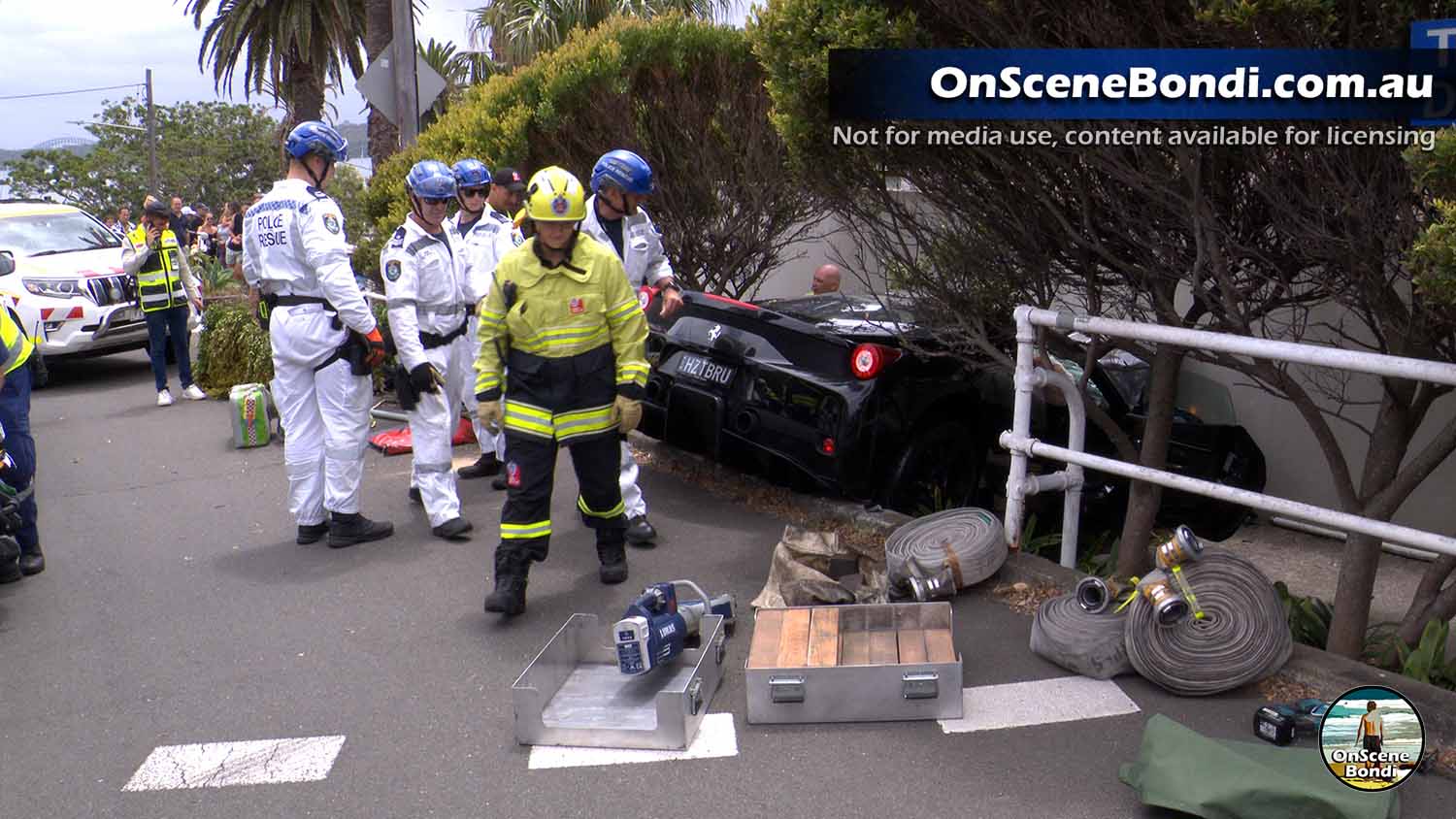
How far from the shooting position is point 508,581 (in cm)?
536

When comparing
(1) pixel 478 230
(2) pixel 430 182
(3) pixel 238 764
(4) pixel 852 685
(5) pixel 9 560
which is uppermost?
(2) pixel 430 182

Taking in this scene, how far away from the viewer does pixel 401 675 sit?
4.84 m

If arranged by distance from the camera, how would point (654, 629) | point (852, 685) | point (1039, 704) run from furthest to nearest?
point (654, 629) < point (1039, 704) < point (852, 685)

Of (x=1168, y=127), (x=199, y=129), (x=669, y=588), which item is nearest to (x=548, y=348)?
(x=669, y=588)

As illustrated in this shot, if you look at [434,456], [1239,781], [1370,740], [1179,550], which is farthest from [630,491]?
[1370,740]

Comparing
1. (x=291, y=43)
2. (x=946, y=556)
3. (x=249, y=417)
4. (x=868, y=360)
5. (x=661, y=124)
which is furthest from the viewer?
(x=291, y=43)

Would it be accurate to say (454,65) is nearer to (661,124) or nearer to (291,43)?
(291,43)

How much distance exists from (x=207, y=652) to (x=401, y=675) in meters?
0.95

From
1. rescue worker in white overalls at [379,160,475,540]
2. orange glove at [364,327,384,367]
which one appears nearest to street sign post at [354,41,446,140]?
rescue worker in white overalls at [379,160,475,540]

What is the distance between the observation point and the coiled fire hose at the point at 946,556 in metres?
5.29

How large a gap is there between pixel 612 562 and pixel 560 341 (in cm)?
115

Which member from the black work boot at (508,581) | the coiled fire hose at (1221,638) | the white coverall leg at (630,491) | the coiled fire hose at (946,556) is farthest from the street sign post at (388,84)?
the coiled fire hose at (1221,638)

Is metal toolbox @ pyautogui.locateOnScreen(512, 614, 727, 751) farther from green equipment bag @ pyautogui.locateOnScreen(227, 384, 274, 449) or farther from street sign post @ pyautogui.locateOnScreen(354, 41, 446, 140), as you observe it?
street sign post @ pyautogui.locateOnScreen(354, 41, 446, 140)

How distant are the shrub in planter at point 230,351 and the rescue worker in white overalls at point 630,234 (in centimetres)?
583
